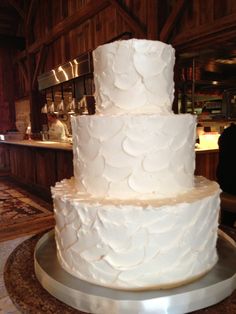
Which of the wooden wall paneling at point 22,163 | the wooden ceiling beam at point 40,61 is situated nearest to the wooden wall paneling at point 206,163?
the wooden wall paneling at point 22,163

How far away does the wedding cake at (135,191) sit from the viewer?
974 millimetres

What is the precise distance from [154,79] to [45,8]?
6171mm

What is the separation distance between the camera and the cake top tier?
42.4 inches

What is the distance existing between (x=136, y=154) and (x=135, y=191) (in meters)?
0.14

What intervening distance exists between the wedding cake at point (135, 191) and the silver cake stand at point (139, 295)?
1.7 inches

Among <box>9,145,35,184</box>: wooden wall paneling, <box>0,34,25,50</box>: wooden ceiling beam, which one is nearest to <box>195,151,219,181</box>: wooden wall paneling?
<box>9,145,35,184</box>: wooden wall paneling

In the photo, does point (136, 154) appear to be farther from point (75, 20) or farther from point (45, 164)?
point (75, 20)

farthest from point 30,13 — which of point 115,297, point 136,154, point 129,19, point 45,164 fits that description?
point 115,297

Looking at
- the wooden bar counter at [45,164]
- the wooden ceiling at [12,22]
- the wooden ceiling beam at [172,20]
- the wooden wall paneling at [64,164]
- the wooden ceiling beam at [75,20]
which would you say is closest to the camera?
the wooden ceiling beam at [172,20]

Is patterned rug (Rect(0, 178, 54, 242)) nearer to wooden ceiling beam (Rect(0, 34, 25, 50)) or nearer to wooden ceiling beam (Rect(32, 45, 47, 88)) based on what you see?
wooden ceiling beam (Rect(32, 45, 47, 88))

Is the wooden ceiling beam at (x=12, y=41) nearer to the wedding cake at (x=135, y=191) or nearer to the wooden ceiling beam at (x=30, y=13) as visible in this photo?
the wooden ceiling beam at (x=30, y=13)

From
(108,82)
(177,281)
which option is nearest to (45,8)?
(108,82)

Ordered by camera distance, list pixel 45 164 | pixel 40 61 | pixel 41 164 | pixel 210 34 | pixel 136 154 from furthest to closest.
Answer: pixel 40 61 → pixel 41 164 → pixel 45 164 → pixel 210 34 → pixel 136 154

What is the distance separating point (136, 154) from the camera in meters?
1.04
